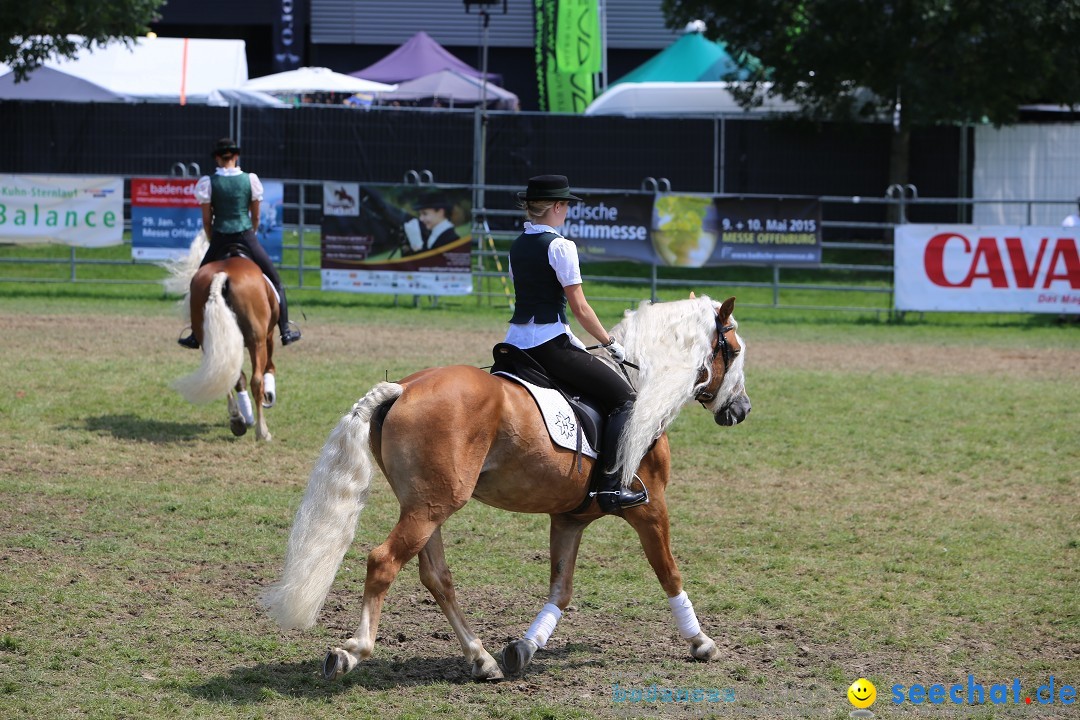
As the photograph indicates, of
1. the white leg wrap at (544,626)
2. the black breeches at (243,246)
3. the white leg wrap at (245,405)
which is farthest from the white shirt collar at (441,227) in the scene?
the white leg wrap at (544,626)

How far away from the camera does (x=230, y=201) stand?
10797mm

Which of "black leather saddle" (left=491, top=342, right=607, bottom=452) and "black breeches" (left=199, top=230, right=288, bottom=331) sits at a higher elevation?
"black breeches" (left=199, top=230, right=288, bottom=331)

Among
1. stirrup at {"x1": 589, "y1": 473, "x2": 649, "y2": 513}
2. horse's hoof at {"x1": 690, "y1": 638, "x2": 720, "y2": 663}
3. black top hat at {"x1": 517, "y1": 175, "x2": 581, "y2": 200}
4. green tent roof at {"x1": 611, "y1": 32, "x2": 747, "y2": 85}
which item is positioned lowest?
horse's hoof at {"x1": 690, "y1": 638, "x2": 720, "y2": 663}

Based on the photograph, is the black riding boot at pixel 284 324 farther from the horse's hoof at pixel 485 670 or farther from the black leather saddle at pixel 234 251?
the horse's hoof at pixel 485 670

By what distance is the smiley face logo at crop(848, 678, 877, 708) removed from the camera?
515cm

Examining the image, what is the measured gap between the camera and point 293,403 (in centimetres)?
1170

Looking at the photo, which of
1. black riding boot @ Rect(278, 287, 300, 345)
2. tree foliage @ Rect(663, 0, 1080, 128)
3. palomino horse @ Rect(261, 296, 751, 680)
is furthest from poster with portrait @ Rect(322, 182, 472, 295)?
palomino horse @ Rect(261, 296, 751, 680)

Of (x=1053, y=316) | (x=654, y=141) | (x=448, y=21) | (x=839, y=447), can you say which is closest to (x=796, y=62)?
(x=654, y=141)

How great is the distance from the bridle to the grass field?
119 cm

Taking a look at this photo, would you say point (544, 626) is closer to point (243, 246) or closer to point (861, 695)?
point (861, 695)

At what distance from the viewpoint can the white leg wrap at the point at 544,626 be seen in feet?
18.3

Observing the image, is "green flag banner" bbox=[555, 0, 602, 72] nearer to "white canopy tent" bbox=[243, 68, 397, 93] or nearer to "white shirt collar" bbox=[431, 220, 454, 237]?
"white canopy tent" bbox=[243, 68, 397, 93]

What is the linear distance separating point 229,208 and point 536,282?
5902mm

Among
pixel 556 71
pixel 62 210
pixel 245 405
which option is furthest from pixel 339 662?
pixel 556 71
